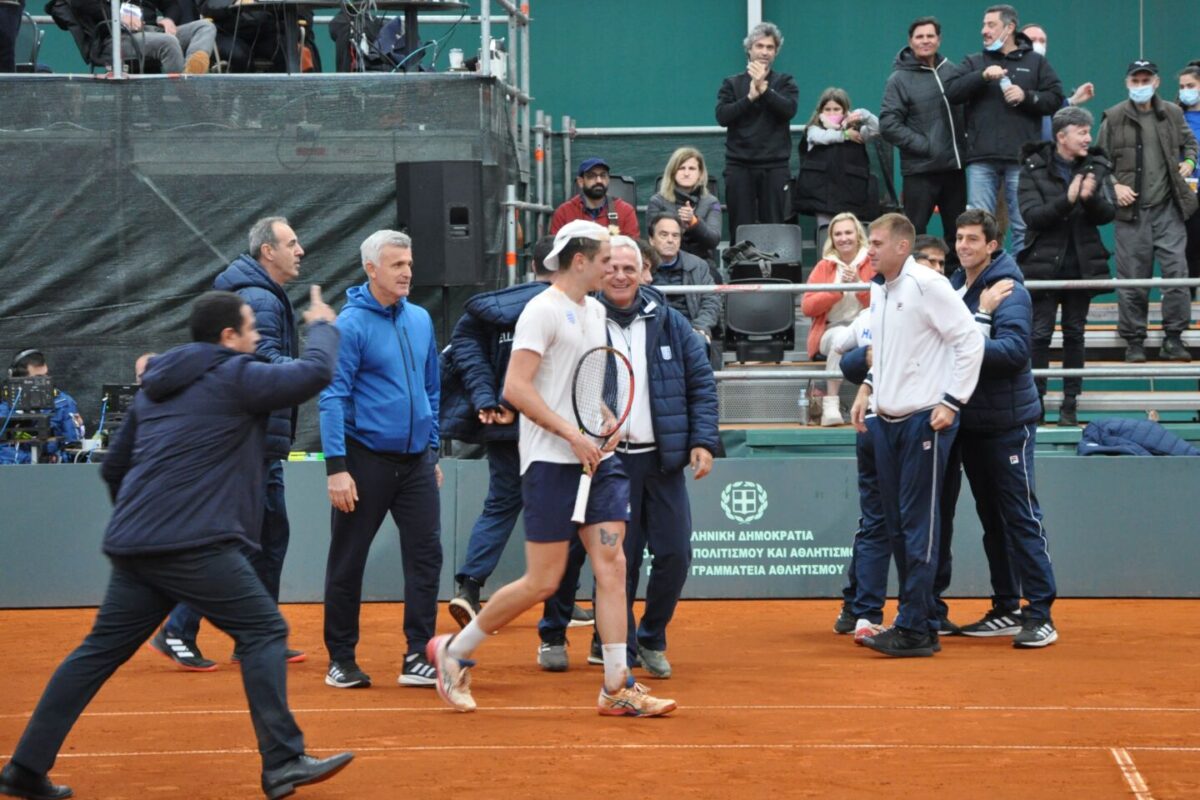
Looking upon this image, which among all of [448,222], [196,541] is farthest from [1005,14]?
[196,541]

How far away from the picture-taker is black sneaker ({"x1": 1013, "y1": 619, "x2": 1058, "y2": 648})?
885 centimetres

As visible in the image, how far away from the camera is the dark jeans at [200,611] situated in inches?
221

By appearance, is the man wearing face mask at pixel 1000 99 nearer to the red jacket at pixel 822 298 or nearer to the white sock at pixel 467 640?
the red jacket at pixel 822 298

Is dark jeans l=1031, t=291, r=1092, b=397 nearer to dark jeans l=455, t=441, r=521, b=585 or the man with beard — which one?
the man with beard

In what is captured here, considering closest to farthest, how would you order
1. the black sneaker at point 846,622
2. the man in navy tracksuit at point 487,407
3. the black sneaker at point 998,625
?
the man in navy tracksuit at point 487,407, the black sneaker at point 998,625, the black sneaker at point 846,622

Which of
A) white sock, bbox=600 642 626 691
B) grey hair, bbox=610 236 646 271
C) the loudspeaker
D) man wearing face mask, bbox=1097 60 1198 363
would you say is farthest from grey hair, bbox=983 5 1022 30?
white sock, bbox=600 642 626 691

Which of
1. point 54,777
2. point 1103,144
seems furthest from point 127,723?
point 1103,144

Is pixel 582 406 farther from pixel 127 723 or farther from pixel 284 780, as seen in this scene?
pixel 127 723

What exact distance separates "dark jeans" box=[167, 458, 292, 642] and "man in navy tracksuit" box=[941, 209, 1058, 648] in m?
3.54

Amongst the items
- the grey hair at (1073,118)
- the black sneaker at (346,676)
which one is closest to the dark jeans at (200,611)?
the black sneaker at (346,676)

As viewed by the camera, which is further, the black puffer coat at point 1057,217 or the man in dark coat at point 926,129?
the man in dark coat at point 926,129

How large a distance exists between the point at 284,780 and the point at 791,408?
6.64 meters

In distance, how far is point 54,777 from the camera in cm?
605

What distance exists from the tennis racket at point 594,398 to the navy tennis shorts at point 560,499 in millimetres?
45
